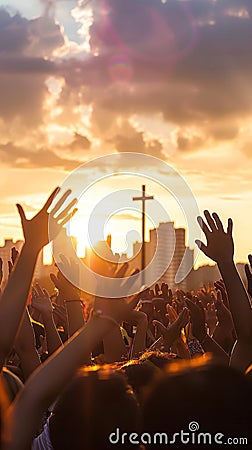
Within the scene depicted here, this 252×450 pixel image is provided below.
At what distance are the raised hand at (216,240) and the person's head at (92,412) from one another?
1.90 metres

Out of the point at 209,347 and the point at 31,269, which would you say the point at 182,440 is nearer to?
the point at 31,269

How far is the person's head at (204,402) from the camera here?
8.10 feet

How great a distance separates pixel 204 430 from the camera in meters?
2.49

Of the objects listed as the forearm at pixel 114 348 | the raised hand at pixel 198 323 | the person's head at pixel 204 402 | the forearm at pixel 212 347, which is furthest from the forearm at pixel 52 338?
the person's head at pixel 204 402

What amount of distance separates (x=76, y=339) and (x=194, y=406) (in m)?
0.56

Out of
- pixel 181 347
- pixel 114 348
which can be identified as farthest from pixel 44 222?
pixel 181 347

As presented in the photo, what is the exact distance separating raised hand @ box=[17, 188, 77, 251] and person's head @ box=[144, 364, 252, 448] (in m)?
1.13

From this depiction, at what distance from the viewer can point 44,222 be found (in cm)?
348

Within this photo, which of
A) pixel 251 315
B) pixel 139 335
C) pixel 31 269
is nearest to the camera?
pixel 31 269

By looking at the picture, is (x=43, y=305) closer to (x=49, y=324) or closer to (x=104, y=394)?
(x=49, y=324)

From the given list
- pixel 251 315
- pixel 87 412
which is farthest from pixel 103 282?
pixel 251 315

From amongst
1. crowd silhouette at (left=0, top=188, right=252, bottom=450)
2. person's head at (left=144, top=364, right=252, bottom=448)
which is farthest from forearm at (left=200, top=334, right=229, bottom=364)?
person's head at (left=144, top=364, right=252, bottom=448)

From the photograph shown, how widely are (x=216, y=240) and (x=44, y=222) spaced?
152 centimetres

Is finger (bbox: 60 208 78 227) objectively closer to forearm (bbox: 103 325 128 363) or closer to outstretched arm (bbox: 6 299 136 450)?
outstretched arm (bbox: 6 299 136 450)
